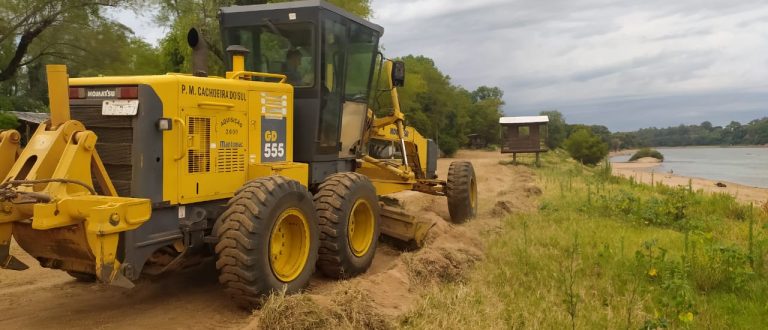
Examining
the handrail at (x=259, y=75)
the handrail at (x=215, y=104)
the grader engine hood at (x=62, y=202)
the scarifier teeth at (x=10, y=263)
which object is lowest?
the scarifier teeth at (x=10, y=263)

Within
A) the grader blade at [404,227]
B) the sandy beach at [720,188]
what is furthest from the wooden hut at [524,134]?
the grader blade at [404,227]

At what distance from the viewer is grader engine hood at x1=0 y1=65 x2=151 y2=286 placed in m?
4.34

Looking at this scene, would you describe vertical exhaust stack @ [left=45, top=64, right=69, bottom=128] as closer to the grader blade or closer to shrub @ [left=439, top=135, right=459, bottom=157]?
the grader blade

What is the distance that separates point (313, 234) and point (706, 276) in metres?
4.25

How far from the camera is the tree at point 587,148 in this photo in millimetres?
43031

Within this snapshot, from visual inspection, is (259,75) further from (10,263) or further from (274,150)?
(10,263)

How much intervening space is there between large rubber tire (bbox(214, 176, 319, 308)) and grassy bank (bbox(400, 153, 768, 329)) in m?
1.21

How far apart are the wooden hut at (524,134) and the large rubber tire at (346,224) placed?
1033 inches

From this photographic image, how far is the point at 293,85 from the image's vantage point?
703 cm

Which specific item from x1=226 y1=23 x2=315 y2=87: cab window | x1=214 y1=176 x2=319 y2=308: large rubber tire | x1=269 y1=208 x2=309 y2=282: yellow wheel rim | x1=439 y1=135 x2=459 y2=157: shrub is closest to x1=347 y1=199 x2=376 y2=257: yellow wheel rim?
x1=269 y1=208 x2=309 y2=282: yellow wheel rim

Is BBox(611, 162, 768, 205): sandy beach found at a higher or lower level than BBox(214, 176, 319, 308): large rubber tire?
lower

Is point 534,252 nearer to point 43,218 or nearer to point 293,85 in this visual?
point 293,85

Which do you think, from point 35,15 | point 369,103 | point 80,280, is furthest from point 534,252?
point 35,15

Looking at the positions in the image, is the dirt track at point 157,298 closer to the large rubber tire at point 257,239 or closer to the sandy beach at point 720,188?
the large rubber tire at point 257,239
